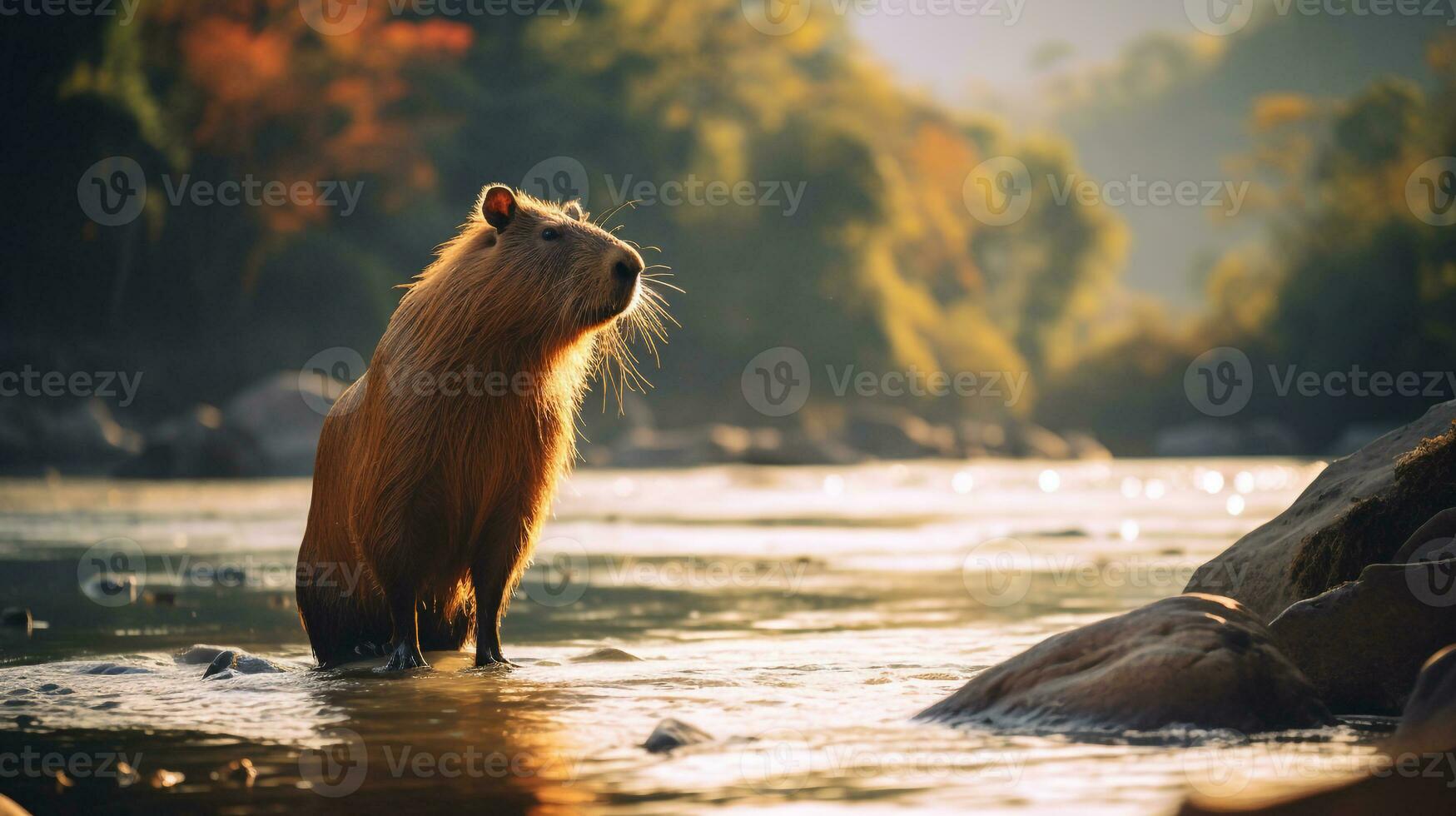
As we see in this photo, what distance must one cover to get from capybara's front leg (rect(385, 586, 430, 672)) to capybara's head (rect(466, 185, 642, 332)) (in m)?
1.27

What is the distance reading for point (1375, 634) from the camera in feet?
16.5

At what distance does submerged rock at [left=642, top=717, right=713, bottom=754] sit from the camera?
446cm

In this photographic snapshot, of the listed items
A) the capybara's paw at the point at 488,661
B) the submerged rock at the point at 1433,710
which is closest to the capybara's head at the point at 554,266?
the capybara's paw at the point at 488,661

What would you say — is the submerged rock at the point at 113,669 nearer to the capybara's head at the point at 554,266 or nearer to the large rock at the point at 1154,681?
the capybara's head at the point at 554,266

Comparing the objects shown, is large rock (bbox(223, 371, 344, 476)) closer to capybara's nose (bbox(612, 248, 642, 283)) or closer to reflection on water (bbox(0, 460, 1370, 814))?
reflection on water (bbox(0, 460, 1370, 814))

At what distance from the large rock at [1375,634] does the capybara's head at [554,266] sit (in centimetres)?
295

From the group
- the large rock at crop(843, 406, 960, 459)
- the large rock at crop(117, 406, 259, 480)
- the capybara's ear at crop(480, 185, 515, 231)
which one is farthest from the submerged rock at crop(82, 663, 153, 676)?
the large rock at crop(843, 406, 960, 459)

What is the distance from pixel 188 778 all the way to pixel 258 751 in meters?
0.36

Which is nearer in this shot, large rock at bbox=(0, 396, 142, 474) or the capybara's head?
the capybara's head

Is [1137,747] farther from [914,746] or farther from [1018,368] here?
[1018,368]

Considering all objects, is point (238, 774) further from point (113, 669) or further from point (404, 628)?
point (113, 669)

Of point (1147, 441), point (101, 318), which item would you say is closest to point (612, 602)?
point (101, 318)

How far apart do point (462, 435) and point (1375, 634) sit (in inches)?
139

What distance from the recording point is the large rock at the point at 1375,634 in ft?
16.2
